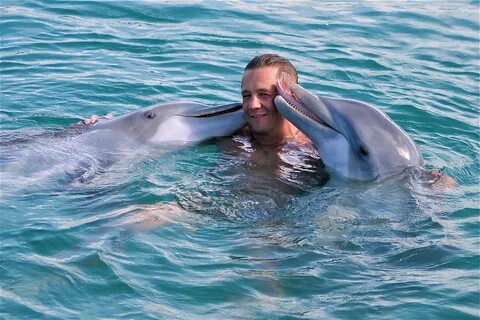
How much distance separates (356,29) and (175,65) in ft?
13.7

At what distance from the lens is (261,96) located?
30.1 feet

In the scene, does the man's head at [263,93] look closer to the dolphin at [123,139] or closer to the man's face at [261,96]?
the man's face at [261,96]

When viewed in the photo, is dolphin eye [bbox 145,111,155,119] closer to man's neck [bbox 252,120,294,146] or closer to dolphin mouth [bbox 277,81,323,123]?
man's neck [bbox 252,120,294,146]

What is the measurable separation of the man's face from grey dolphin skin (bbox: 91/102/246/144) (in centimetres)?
33

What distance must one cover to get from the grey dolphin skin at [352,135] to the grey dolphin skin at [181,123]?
754 millimetres

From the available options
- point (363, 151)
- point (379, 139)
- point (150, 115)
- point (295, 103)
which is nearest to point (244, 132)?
point (295, 103)

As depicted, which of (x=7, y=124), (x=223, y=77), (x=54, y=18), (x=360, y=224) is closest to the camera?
(x=360, y=224)

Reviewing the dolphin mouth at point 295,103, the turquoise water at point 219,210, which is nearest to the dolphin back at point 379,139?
the turquoise water at point 219,210

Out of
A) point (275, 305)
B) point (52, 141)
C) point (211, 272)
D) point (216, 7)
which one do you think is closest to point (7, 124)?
point (52, 141)

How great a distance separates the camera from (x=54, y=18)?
15.8 m

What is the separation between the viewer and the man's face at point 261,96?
9.16 metres

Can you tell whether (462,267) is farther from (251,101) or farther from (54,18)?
(54,18)

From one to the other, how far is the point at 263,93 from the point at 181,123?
0.99 metres

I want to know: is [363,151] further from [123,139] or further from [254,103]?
[123,139]
